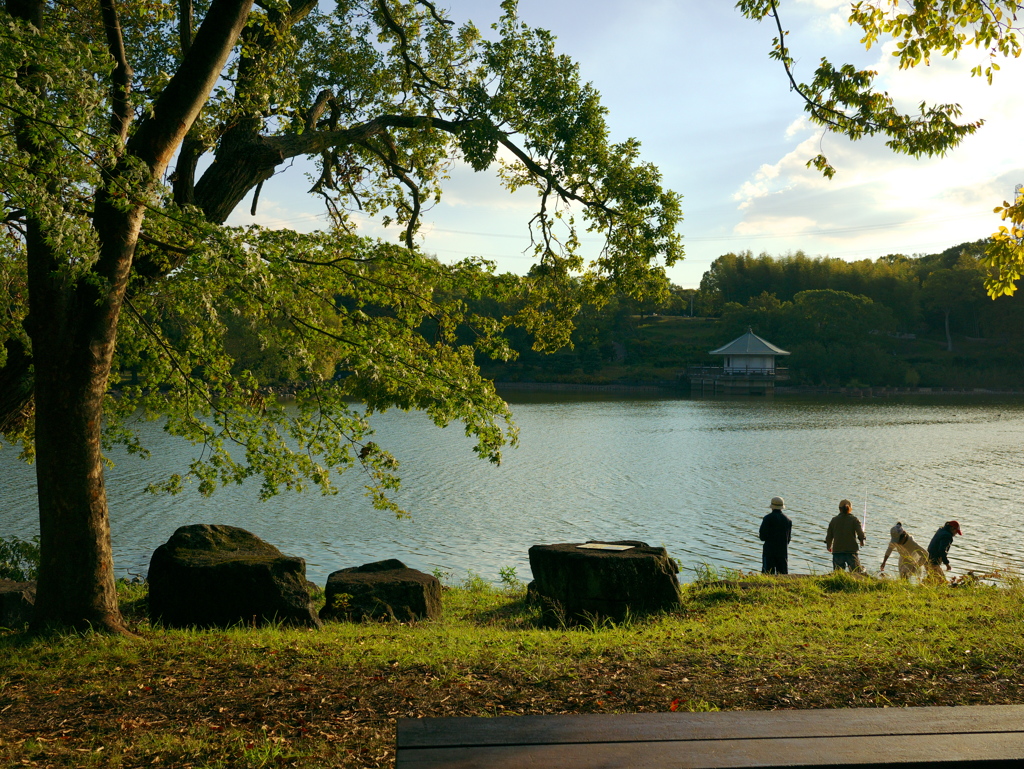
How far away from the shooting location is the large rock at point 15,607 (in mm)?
6582


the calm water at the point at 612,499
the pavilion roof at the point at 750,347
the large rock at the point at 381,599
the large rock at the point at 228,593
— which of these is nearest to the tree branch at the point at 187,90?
the large rock at the point at 228,593

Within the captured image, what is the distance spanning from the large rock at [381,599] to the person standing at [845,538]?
19.7ft

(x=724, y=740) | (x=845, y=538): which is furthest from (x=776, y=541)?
(x=724, y=740)

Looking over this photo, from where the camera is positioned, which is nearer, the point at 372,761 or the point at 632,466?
the point at 372,761

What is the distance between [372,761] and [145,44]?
26.8ft

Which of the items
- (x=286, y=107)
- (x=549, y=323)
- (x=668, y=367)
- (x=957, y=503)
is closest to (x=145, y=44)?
(x=286, y=107)

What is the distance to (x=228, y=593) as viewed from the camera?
675 cm

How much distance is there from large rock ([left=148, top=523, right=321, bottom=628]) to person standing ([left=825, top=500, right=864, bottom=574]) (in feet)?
24.3

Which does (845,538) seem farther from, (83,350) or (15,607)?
(15,607)

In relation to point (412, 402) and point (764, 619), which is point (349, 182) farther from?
point (764, 619)

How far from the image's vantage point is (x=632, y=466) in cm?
2678

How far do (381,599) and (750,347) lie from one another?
74.4 m

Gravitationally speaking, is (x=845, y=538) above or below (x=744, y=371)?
below

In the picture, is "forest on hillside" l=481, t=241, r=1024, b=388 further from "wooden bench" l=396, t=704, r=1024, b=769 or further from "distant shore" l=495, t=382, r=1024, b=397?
"wooden bench" l=396, t=704, r=1024, b=769
